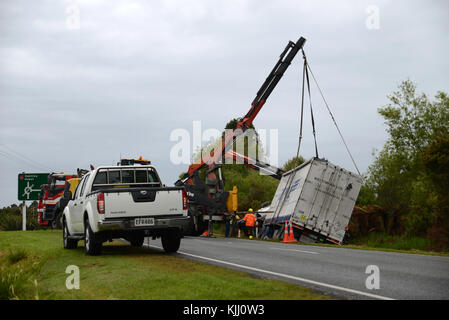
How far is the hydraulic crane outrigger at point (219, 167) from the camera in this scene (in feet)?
89.8

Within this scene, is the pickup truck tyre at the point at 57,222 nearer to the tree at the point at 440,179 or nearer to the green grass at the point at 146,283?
the green grass at the point at 146,283

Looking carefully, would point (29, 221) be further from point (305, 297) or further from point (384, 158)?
point (305, 297)

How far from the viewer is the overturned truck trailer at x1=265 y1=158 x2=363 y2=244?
23.3 m

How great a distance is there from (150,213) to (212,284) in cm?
495

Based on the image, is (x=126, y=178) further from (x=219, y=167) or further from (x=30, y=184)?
(x=30, y=184)

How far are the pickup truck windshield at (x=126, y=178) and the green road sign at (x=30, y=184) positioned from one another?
2490 cm

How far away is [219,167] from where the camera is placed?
28.2 metres

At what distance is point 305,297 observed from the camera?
6805 millimetres

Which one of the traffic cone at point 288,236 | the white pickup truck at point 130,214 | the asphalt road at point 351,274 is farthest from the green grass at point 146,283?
the traffic cone at point 288,236

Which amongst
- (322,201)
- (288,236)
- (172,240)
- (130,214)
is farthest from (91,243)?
(322,201)
